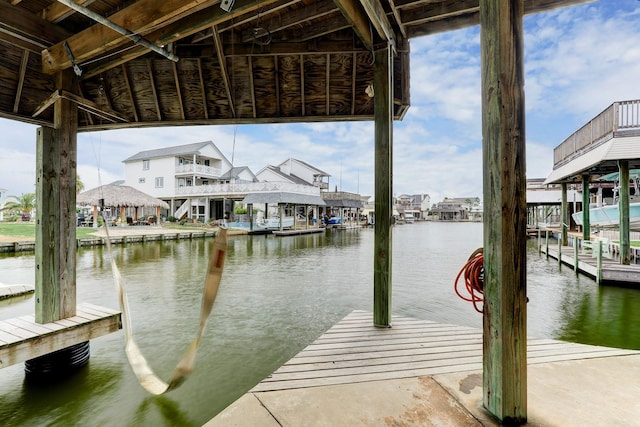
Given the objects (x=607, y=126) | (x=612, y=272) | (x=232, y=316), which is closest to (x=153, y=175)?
(x=232, y=316)

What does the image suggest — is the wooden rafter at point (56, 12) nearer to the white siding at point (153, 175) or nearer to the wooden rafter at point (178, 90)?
the wooden rafter at point (178, 90)

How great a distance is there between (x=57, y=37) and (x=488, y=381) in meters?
4.39

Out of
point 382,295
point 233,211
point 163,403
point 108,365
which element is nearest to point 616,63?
point 382,295

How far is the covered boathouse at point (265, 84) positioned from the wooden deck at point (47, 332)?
157mm

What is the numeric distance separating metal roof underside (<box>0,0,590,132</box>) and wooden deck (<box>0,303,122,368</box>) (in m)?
2.04

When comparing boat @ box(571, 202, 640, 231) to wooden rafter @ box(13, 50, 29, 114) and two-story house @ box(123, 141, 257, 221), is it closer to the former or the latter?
wooden rafter @ box(13, 50, 29, 114)

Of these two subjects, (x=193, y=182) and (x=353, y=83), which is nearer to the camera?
(x=353, y=83)

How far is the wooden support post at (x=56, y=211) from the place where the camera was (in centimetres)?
290

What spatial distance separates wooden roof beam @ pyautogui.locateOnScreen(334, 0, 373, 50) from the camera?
2427 mm

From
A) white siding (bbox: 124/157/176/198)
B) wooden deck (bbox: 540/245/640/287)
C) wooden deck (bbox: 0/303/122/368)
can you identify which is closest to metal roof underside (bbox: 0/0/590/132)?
wooden deck (bbox: 0/303/122/368)

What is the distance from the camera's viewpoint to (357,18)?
2666 millimetres

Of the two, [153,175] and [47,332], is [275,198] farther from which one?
[47,332]

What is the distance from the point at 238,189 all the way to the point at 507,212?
24788 millimetres

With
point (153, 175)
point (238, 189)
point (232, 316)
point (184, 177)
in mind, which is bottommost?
point (232, 316)
